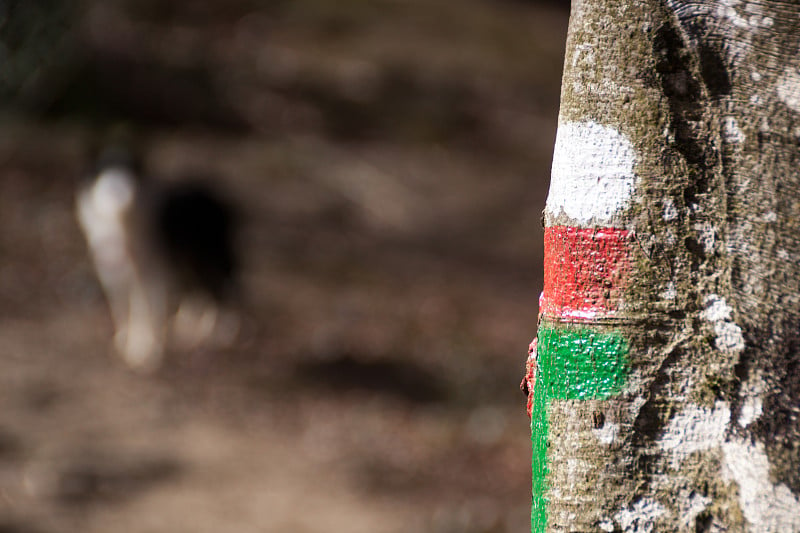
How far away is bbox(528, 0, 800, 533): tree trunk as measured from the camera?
3.35 feet

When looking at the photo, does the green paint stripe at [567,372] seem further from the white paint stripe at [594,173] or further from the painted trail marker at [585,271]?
the white paint stripe at [594,173]

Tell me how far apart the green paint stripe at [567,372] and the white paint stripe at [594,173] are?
15 centimetres

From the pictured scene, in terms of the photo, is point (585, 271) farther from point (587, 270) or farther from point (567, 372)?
point (567, 372)

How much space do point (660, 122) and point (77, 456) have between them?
5239mm

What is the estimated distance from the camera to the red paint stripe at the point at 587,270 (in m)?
1.09

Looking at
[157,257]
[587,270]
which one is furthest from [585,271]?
[157,257]

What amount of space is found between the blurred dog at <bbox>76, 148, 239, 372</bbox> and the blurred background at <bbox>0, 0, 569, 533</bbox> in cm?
28

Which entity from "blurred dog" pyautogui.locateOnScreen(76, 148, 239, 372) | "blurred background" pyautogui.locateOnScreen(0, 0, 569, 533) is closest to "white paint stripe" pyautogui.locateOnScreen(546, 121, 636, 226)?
"blurred background" pyautogui.locateOnScreen(0, 0, 569, 533)

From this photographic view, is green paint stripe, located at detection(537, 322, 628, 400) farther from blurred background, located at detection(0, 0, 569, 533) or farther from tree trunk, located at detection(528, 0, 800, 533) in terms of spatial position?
blurred background, located at detection(0, 0, 569, 533)

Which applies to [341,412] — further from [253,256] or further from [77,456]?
[253,256]

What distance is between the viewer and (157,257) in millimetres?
7480

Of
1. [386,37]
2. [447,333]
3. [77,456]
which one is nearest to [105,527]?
[77,456]

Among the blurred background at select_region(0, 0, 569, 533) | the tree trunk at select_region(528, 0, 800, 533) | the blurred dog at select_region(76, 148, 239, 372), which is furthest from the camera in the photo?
the blurred dog at select_region(76, 148, 239, 372)

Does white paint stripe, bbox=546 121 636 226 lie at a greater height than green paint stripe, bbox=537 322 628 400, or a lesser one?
greater
